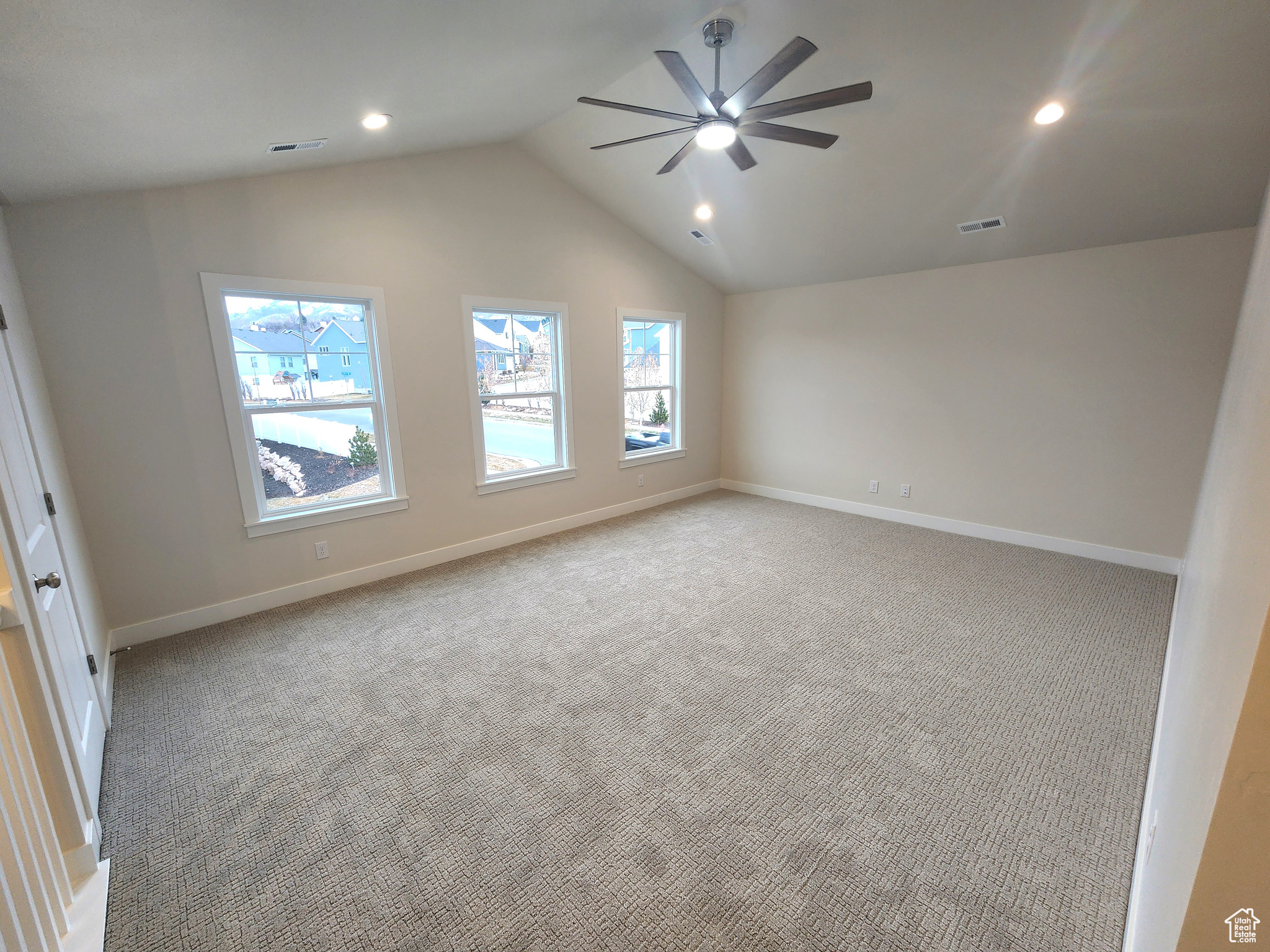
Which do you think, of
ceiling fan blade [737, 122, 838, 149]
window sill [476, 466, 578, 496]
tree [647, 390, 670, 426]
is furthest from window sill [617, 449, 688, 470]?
ceiling fan blade [737, 122, 838, 149]

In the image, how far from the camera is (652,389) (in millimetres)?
5574

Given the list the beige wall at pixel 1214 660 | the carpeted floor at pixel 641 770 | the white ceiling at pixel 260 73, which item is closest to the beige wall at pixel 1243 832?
the beige wall at pixel 1214 660

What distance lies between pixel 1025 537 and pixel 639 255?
4.28 meters

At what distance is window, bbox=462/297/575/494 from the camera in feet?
13.5

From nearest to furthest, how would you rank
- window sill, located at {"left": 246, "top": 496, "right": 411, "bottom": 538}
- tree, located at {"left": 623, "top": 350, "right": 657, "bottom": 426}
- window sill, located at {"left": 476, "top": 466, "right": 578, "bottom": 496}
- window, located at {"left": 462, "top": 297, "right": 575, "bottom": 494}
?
window sill, located at {"left": 246, "top": 496, "right": 411, "bottom": 538} < window, located at {"left": 462, "top": 297, "right": 575, "bottom": 494} < window sill, located at {"left": 476, "top": 466, "right": 578, "bottom": 496} < tree, located at {"left": 623, "top": 350, "right": 657, "bottom": 426}

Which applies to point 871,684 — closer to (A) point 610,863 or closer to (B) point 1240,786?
(A) point 610,863

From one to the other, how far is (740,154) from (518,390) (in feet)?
8.09

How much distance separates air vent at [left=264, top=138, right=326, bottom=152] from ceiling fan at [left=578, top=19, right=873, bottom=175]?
1.47 meters

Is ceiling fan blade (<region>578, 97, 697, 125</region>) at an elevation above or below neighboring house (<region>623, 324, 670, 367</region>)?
above

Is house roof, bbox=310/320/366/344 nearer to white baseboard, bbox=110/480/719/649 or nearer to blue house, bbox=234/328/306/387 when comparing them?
blue house, bbox=234/328/306/387

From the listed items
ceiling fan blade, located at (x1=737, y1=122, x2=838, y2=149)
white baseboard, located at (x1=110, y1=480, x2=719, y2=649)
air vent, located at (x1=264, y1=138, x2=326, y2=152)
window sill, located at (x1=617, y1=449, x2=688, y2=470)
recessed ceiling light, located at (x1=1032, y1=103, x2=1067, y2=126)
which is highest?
recessed ceiling light, located at (x1=1032, y1=103, x2=1067, y2=126)

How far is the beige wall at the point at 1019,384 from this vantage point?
351 cm

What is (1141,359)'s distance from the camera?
3650mm

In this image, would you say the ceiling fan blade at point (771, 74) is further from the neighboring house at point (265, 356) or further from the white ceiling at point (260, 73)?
the neighboring house at point (265, 356)
